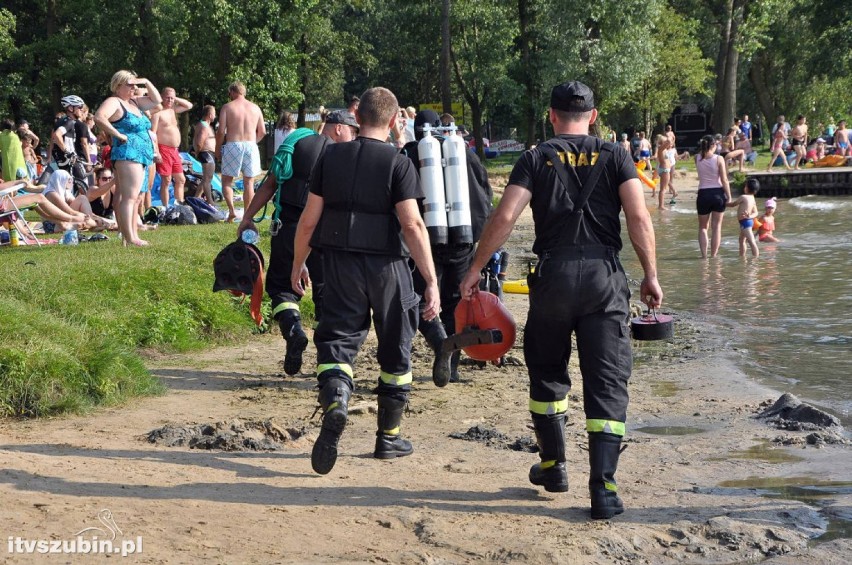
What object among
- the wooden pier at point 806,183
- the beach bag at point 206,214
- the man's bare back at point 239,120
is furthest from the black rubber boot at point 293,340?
the wooden pier at point 806,183

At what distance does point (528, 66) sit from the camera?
4775cm

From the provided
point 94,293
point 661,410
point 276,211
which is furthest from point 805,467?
point 94,293

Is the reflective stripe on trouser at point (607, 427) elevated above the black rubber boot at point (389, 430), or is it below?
above

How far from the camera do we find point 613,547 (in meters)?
4.92

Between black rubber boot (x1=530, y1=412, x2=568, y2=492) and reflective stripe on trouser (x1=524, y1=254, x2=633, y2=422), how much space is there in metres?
0.27

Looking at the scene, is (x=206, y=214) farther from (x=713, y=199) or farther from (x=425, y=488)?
(x=425, y=488)

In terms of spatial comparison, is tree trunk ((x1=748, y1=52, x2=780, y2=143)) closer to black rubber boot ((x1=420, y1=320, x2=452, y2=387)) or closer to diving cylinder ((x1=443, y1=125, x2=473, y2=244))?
black rubber boot ((x1=420, y1=320, x2=452, y2=387))

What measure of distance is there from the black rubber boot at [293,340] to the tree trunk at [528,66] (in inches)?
1544

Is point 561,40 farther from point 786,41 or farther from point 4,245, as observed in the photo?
point 4,245

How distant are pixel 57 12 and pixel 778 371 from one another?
134ft

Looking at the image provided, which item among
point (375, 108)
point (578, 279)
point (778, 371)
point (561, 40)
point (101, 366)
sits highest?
point (561, 40)

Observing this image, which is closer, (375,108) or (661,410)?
(375,108)

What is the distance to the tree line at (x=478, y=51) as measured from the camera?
38656mm

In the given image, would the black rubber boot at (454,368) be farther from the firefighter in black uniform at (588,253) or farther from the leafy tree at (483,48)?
the leafy tree at (483,48)
